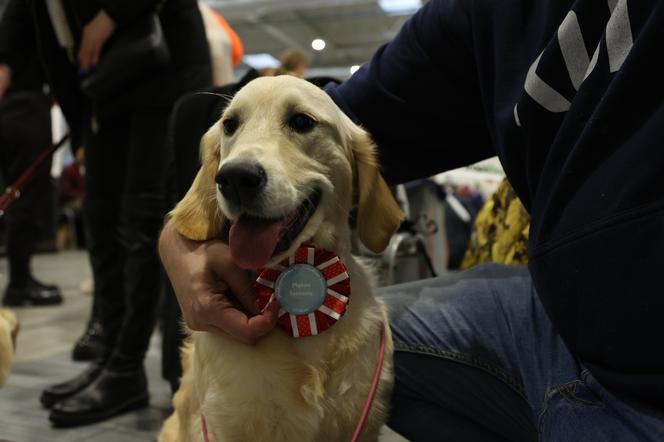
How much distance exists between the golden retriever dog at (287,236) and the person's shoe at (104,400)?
759mm

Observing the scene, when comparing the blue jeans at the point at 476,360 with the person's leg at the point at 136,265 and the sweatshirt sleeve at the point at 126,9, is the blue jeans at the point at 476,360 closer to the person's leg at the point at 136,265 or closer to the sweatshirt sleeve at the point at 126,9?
the person's leg at the point at 136,265

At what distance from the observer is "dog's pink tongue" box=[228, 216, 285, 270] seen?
3.12ft

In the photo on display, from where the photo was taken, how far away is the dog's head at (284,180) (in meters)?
0.95

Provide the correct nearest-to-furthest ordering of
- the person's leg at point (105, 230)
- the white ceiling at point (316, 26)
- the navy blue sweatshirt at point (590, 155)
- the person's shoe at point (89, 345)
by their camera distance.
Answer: the navy blue sweatshirt at point (590, 155) → the person's leg at point (105, 230) → the person's shoe at point (89, 345) → the white ceiling at point (316, 26)

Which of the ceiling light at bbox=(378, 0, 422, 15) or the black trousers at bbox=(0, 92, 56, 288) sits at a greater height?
the ceiling light at bbox=(378, 0, 422, 15)

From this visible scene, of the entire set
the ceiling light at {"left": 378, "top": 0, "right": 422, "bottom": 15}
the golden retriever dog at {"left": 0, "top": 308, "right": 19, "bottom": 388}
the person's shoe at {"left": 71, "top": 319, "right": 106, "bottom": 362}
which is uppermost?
the ceiling light at {"left": 378, "top": 0, "right": 422, "bottom": 15}

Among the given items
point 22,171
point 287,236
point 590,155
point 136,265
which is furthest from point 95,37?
point 22,171

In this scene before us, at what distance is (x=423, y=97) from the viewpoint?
4.05 ft

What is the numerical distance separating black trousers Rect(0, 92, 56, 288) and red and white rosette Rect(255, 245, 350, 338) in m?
3.09

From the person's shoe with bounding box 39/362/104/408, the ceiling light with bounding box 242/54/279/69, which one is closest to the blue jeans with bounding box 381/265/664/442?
the person's shoe with bounding box 39/362/104/408

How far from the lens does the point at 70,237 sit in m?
8.15

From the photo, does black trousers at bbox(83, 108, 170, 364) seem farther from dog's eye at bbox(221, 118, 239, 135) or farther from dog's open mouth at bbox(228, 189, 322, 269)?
dog's open mouth at bbox(228, 189, 322, 269)

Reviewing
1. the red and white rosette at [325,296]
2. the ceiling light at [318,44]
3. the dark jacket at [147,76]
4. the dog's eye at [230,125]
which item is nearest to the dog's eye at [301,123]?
the dog's eye at [230,125]

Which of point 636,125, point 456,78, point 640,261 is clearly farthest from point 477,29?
point 640,261
